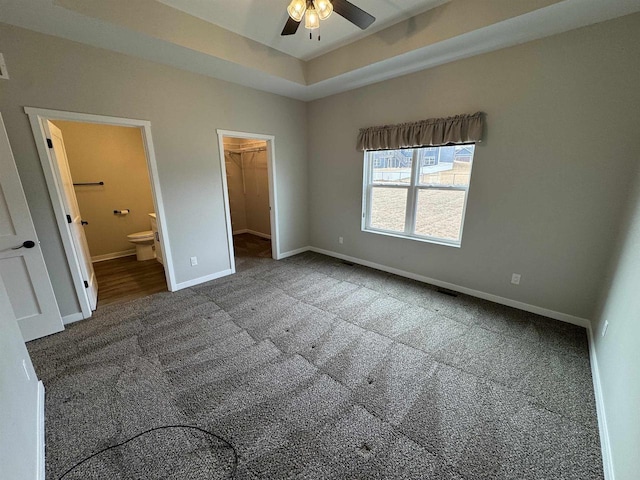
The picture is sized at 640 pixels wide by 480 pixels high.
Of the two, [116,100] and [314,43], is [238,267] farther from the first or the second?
[314,43]

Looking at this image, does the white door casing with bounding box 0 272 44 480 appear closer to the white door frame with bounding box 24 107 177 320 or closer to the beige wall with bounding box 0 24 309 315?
the white door frame with bounding box 24 107 177 320

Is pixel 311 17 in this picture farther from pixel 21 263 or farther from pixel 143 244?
pixel 143 244

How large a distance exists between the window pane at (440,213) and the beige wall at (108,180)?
4.65 metres

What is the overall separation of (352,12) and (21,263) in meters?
3.44

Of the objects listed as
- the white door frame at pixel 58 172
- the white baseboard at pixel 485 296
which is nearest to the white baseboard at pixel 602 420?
the white baseboard at pixel 485 296

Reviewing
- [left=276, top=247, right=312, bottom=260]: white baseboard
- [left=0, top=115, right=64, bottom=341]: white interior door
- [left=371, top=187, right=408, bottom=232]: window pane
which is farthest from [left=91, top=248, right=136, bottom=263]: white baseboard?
[left=371, top=187, right=408, bottom=232]: window pane

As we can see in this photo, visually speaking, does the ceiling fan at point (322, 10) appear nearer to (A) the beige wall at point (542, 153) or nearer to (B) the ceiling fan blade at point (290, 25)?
(B) the ceiling fan blade at point (290, 25)

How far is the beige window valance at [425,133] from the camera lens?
8.95 ft

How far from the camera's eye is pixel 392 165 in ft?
11.8

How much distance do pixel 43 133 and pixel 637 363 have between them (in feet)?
14.7

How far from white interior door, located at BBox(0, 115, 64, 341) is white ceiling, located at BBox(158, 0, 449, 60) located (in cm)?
198

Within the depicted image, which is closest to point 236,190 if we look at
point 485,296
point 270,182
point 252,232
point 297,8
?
point 252,232

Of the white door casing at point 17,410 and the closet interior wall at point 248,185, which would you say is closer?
the white door casing at point 17,410

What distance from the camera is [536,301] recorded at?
2.70m
